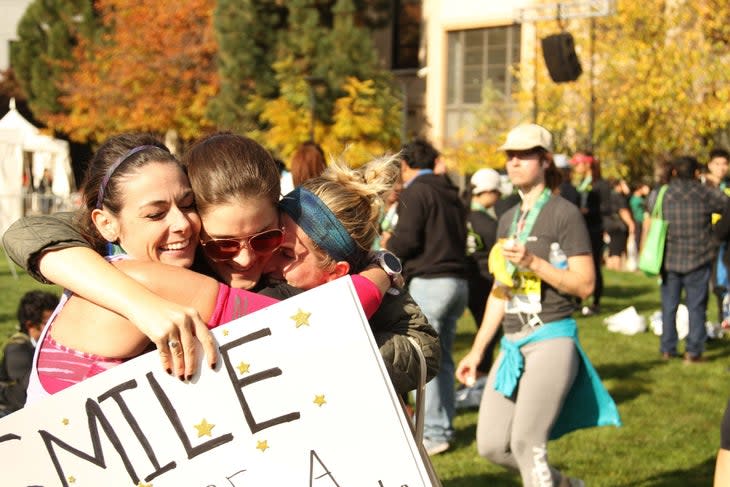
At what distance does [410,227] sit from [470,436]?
4.83 ft

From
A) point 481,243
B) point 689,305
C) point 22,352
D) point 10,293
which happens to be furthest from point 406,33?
point 22,352

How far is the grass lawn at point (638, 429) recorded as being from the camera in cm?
625

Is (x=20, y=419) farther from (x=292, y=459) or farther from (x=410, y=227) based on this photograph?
(x=410, y=227)

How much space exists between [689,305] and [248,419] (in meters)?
8.56

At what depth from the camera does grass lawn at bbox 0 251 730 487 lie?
246 inches

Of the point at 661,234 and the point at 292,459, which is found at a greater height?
the point at 292,459

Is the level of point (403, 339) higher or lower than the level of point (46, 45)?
lower

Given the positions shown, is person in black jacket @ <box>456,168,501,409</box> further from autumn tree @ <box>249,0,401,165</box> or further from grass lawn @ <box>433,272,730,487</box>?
autumn tree @ <box>249,0,401,165</box>

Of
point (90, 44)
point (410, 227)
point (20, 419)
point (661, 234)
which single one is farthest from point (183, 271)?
point (90, 44)

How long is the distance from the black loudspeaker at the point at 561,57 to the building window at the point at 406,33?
20178 mm

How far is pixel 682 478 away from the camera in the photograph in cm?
620

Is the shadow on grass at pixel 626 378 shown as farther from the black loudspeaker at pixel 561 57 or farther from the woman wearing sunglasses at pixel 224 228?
the black loudspeaker at pixel 561 57

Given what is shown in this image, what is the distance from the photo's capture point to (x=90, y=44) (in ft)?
120

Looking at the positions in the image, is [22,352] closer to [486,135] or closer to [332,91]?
[486,135]
